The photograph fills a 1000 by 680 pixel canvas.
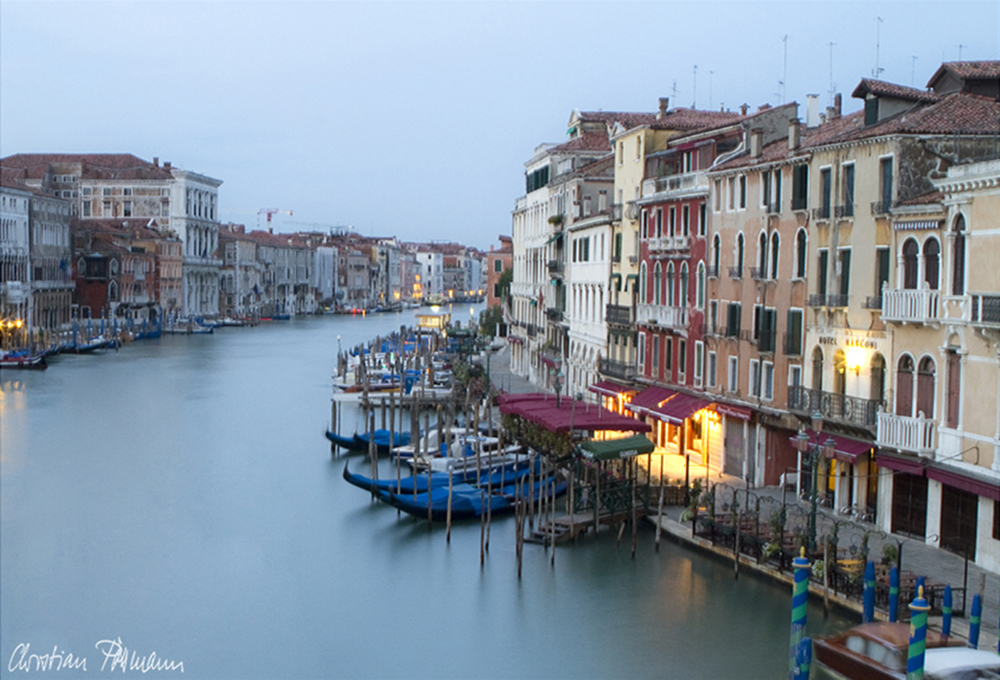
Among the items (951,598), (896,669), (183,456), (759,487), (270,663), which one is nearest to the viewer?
(896,669)

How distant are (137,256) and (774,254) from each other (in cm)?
5365

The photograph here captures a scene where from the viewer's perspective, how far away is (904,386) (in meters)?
13.6

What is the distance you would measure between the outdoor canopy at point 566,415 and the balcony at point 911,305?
530cm

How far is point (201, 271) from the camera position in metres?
76.9

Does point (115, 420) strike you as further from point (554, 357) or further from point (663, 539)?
point (663, 539)

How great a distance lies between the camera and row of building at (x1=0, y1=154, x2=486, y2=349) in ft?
169

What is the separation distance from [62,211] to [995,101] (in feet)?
163

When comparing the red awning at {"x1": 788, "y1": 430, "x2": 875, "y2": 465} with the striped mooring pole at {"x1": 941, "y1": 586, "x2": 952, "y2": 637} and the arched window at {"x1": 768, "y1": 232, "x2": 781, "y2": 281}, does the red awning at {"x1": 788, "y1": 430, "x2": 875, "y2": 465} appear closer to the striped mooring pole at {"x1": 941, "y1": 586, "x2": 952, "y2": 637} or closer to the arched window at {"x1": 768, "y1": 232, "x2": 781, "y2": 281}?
the arched window at {"x1": 768, "y1": 232, "x2": 781, "y2": 281}

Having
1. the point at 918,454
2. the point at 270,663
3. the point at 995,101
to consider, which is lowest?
the point at 270,663

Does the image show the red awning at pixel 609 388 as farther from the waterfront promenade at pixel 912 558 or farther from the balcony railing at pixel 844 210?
the balcony railing at pixel 844 210

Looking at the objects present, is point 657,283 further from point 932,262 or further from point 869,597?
point 869,597

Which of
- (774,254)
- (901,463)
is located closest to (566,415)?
(774,254)

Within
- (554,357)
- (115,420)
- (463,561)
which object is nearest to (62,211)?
(115,420)

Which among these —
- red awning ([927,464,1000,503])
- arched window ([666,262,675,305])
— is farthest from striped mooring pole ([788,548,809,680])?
arched window ([666,262,675,305])
